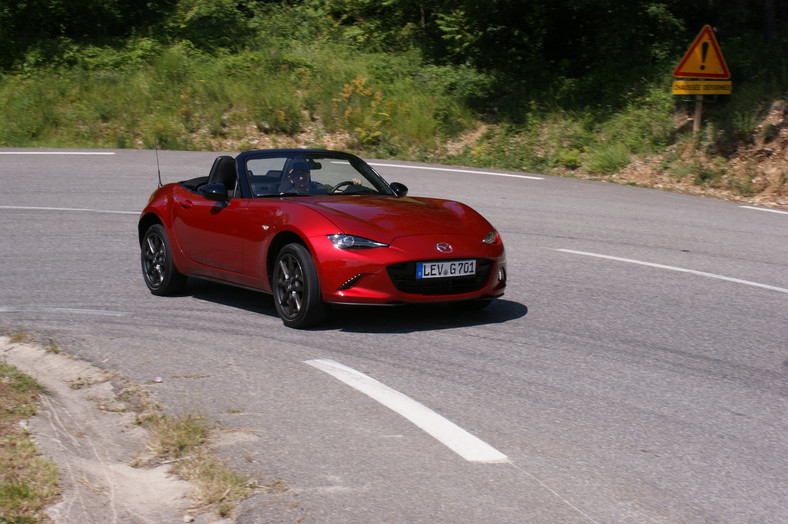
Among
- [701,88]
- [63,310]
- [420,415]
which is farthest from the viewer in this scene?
[701,88]

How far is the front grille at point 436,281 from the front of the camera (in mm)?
6797

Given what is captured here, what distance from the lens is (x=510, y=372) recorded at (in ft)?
19.4

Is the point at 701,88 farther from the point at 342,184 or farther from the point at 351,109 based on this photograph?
the point at 342,184

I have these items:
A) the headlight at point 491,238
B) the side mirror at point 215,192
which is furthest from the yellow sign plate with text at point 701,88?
the side mirror at point 215,192

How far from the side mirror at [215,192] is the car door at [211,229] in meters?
0.11

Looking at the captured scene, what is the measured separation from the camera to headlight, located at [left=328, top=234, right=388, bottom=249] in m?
6.79

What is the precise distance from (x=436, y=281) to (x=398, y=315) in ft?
2.40

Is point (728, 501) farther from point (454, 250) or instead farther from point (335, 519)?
point (454, 250)

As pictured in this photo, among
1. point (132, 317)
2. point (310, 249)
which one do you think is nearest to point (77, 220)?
point (132, 317)

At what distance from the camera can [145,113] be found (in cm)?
2105

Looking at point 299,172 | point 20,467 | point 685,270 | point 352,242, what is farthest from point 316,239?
point 685,270

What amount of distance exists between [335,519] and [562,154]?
14.6 m

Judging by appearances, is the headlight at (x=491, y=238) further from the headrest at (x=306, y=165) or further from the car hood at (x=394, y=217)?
the headrest at (x=306, y=165)

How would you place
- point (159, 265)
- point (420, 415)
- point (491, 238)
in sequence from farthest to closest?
point (159, 265) < point (491, 238) < point (420, 415)
